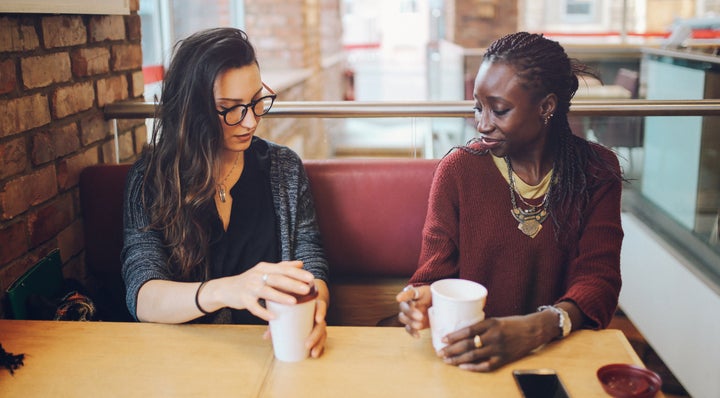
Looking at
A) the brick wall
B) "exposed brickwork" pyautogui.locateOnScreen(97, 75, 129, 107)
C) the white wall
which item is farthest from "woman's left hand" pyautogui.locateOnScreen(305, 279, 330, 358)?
the white wall

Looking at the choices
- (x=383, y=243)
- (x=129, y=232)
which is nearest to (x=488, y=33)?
(x=383, y=243)

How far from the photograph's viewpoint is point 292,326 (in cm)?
113

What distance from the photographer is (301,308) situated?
1130 millimetres

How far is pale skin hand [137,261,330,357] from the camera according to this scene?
1.13 meters

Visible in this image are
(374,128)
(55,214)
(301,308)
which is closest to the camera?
(301,308)

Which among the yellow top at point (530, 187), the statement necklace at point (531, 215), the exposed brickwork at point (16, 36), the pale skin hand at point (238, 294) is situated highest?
the exposed brickwork at point (16, 36)

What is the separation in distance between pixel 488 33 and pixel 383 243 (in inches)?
234

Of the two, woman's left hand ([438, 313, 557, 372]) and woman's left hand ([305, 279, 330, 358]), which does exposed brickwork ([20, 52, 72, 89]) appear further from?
woman's left hand ([438, 313, 557, 372])

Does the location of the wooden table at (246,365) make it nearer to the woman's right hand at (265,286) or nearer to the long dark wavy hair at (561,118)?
the woman's right hand at (265,286)

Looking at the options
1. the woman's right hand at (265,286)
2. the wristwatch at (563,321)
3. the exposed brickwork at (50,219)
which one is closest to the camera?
the woman's right hand at (265,286)

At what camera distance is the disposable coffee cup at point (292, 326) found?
113 cm

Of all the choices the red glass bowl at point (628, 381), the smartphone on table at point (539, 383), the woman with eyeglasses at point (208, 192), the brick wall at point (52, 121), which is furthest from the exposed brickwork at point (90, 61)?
the red glass bowl at point (628, 381)

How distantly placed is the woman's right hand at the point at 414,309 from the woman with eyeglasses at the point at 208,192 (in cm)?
21

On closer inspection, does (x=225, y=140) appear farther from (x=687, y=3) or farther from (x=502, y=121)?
(x=687, y=3)
